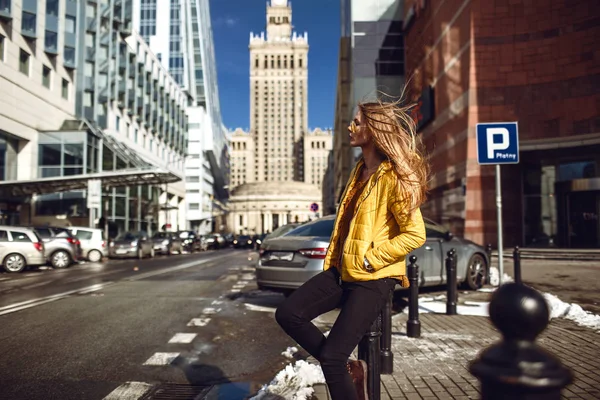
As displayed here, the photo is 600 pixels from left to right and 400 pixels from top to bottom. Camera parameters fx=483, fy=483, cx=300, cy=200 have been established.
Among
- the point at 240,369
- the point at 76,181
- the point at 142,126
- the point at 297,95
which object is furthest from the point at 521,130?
the point at 297,95

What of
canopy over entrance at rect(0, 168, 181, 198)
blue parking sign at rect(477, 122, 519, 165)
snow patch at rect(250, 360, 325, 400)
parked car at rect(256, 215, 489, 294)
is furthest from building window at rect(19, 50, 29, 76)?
snow patch at rect(250, 360, 325, 400)

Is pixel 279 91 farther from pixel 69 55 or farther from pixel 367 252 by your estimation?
pixel 367 252

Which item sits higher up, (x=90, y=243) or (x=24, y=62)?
(x=24, y=62)

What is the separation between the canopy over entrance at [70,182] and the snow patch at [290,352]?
22.7m

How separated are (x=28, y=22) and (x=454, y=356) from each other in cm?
3218

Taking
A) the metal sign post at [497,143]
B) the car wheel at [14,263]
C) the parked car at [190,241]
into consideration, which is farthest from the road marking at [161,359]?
the parked car at [190,241]

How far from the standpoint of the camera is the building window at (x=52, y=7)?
30706 millimetres

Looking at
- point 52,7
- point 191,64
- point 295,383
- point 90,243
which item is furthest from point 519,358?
point 191,64

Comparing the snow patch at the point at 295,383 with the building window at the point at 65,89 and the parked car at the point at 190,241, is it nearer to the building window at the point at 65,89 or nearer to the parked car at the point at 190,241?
the parked car at the point at 190,241

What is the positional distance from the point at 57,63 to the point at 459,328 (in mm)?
33907

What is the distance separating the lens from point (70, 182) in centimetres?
2723

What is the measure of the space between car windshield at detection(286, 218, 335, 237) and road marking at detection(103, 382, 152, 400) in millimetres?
4377

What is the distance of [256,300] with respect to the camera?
8953mm

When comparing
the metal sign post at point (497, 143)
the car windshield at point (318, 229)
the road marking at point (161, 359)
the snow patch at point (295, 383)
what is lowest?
the road marking at point (161, 359)
